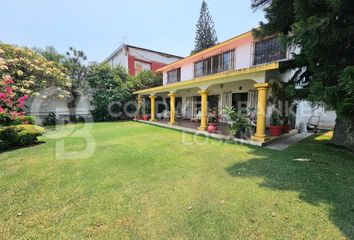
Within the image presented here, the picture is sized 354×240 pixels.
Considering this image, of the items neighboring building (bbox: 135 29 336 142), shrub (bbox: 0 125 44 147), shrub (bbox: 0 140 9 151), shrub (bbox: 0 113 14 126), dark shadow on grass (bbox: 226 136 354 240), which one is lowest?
dark shadow on grass (bbox: 226 136 354 240)

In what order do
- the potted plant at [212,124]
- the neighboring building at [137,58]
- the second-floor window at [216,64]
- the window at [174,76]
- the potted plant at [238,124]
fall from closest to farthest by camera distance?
the potted plant at [238,124], the potted plant at [212,124], the second-floor window at [216,64], the window at [174,76], the neighboring building at [137,58]

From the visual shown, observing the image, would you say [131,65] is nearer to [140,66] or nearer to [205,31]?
[140,66]

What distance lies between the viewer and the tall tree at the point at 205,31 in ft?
91.0

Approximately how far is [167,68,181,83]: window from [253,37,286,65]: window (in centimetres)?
740

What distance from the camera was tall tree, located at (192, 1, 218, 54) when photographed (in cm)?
2773

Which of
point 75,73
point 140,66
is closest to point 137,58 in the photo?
point 140,66

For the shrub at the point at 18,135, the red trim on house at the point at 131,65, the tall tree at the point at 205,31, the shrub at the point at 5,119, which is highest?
the tall tree at the point at 205,31

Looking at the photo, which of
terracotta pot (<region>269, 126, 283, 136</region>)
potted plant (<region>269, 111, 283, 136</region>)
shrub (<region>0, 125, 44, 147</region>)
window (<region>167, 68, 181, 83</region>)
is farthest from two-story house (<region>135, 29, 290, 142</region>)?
shrub (<region>0, 125, 44, 147</region>)

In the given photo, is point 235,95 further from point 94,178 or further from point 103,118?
point 103,118

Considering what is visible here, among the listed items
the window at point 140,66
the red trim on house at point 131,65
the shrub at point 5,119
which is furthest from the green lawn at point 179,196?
the window at point 140,66

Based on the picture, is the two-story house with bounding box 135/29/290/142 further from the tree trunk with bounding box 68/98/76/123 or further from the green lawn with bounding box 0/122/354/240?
the tree trunk with bounding box 68/98/76/123

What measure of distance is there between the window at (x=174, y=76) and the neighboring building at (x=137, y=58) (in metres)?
6.18

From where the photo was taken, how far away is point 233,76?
779 cm

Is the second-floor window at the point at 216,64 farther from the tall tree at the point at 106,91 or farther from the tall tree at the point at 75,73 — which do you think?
the tall tree at the point at 75,73
